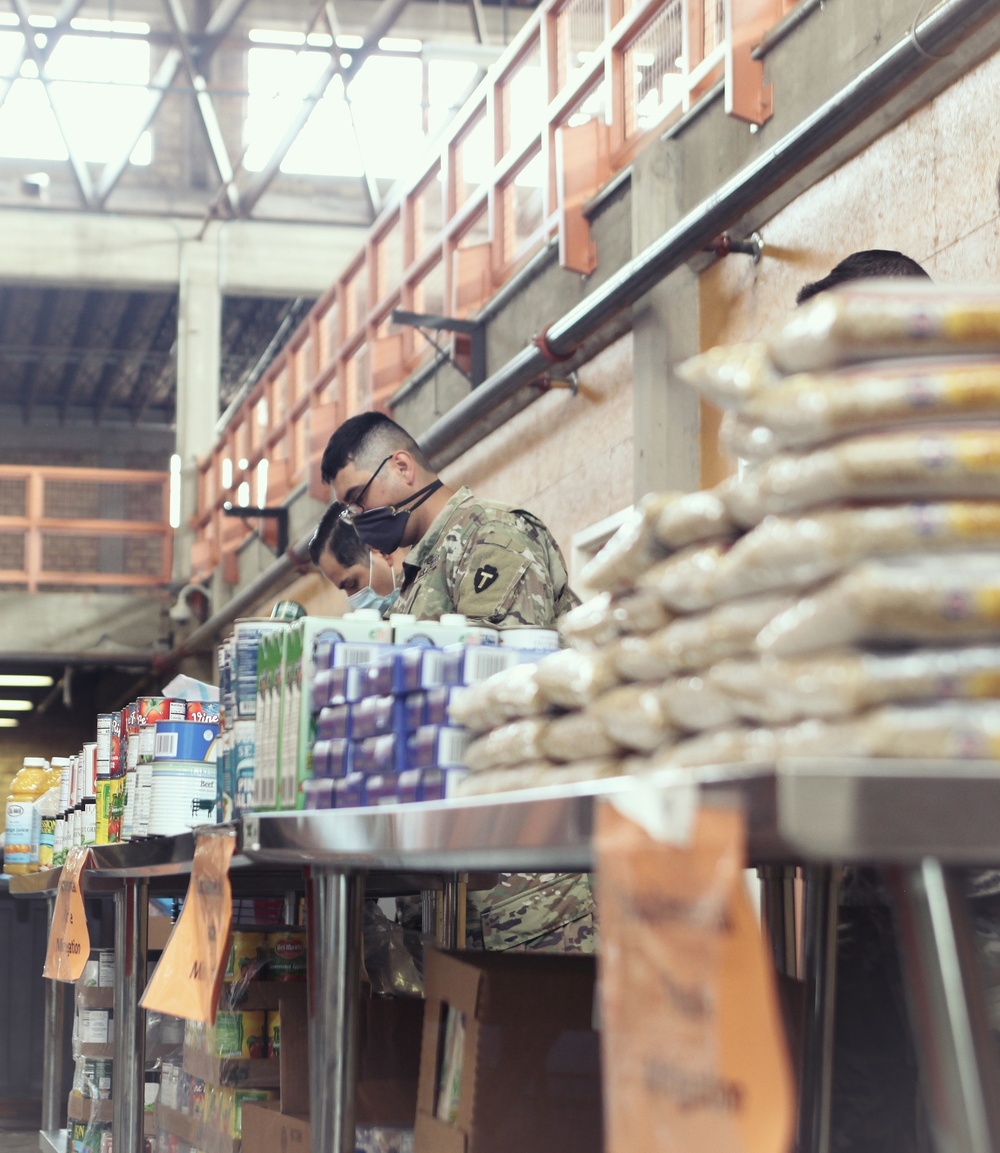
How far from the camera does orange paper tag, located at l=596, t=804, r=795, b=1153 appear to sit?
2.47 ft

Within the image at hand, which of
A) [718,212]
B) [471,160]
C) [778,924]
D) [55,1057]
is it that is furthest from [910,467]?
[471,160]

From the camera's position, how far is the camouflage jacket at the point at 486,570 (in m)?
2.56

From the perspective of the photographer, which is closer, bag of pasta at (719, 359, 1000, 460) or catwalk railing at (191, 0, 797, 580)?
bag of pasta at (719, 359, 1000, 460)

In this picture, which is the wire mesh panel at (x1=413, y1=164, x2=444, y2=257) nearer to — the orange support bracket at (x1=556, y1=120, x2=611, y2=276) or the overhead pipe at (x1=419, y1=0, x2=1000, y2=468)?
the overhead pipe at (x1=419, y1=0, x2=1000, y2=468)

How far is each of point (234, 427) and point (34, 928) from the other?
7.92 meters

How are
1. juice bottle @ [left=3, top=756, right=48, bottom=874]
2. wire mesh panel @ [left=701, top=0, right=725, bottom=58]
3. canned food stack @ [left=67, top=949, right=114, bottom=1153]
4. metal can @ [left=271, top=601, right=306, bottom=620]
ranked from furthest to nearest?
wire mesh panel @ [left=701, top=0, right=725, bottom=58] → juice bottle @ [left=3, top=756, right=48, bottom=874] → canned food stack @ [left=67, top=949, right=114, bottom=1153] → metal can @ [left=271, top=601, right=306, bottom=620]

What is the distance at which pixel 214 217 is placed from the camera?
14398 mm

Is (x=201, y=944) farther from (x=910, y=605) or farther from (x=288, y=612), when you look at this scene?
(x=910, y=605)

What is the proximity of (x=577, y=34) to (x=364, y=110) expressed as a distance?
7792mm

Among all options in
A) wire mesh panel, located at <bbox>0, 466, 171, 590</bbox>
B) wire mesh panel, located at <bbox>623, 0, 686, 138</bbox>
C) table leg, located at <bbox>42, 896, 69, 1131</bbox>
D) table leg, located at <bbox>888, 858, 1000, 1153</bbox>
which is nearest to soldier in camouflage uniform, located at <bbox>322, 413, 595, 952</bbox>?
table leg, located at <bbox>888, 858, 1000, 1153</bbox>

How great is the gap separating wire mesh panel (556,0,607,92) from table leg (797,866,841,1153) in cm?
515

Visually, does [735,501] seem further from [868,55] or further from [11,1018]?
[11,1018]

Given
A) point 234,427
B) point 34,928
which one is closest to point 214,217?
point 234,427

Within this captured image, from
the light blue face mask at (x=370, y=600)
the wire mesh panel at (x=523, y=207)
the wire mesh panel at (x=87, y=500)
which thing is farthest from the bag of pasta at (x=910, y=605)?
the wire mesh panel at (x=87, y=500)
